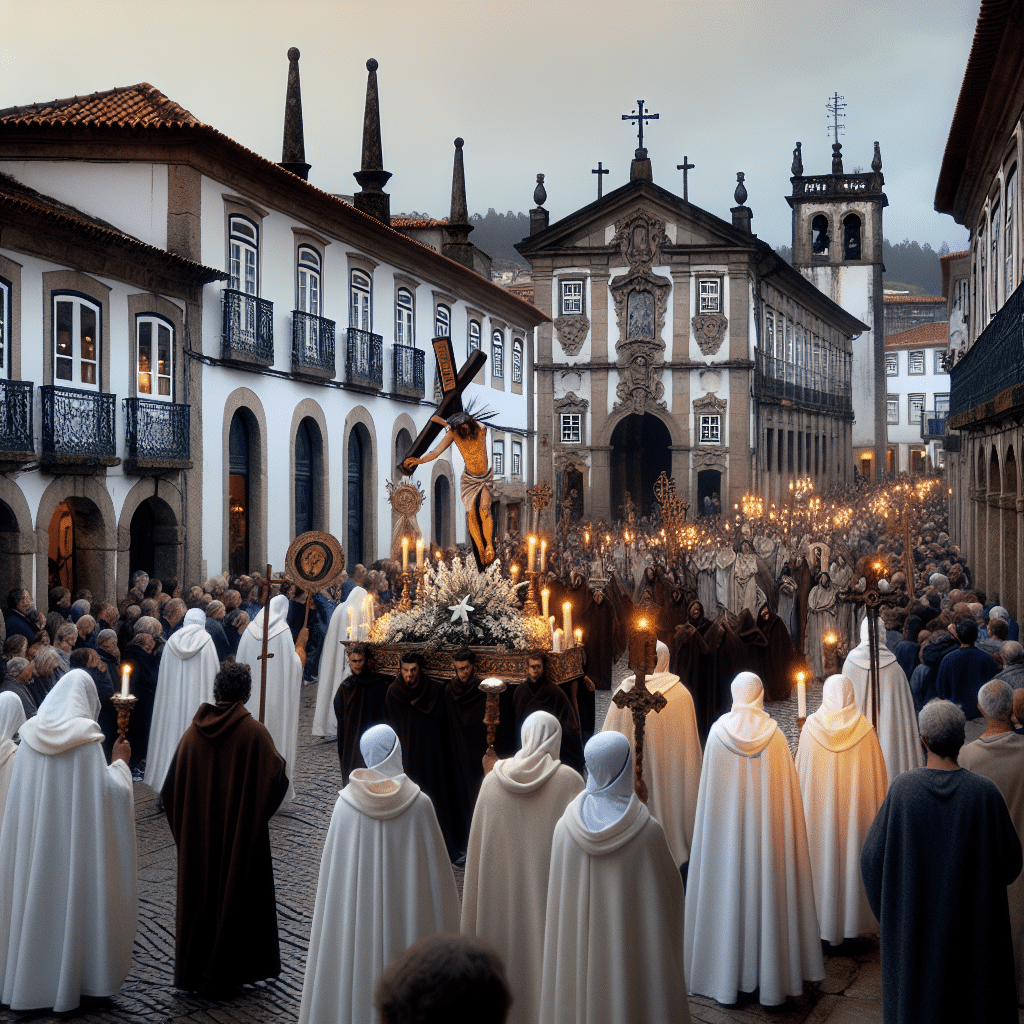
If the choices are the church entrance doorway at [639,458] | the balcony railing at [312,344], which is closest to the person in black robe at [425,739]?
the balcony railing at [312,344]

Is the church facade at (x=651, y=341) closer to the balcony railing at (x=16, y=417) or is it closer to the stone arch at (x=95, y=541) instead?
the stone arch at (x=95, y=541)

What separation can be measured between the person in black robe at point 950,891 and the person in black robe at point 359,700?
5434 millimetres

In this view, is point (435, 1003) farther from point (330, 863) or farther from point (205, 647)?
point (205, 647)

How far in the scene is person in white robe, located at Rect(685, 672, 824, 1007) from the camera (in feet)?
20.7

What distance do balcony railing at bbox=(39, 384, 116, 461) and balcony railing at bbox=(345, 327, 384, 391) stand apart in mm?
8304

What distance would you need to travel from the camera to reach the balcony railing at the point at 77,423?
15.7 metres

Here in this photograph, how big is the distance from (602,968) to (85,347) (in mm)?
14220

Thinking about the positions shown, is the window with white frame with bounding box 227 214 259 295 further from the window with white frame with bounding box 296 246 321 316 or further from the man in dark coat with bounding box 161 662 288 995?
the man in dark coat with bounding box 161 662 288 995

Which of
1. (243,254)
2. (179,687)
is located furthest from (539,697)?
(243,254)

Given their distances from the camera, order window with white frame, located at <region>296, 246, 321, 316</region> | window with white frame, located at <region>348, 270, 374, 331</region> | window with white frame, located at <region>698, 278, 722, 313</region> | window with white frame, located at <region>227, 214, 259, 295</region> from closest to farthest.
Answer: window with white frame, located at <region>227, 214, 259, 295</region> < window with white frame, located at <region>296, 246, 321, 316</region> < window with white frame, located at <region>348, 270, 374, 331</region> < window with white frame, located at <region>698, 278, 722, 313</region>

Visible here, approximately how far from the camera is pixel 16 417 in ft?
49.1

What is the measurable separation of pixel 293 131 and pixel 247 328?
8466 mm

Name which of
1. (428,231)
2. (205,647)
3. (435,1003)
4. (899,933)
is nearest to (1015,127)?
(205,647)

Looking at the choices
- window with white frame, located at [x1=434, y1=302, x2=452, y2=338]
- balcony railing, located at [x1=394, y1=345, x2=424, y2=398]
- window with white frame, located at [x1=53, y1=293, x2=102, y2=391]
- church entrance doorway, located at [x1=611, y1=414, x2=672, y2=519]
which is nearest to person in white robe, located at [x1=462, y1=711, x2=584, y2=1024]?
window with white frame, located at [x1=53, y1=293, x2=102, y2=391]
